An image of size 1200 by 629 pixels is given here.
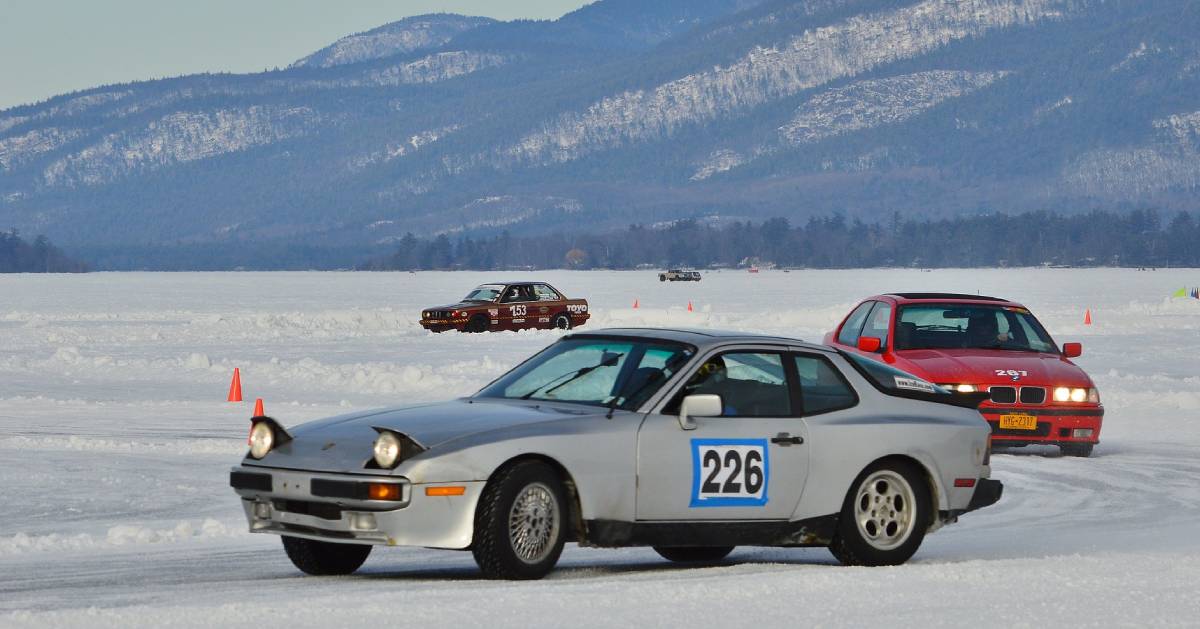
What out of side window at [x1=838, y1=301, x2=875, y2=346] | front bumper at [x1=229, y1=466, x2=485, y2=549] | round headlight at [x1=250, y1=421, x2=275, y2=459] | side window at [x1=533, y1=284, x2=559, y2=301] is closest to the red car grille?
side window at [x1=838, y1=301, x2=875, y2=346]

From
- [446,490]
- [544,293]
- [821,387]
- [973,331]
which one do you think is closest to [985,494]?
[821,387]

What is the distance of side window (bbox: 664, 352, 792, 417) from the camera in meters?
9.88

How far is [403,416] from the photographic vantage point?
9.38 meters

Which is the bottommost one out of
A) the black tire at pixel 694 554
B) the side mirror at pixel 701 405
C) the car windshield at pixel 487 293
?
the black tire at pixel 694 554

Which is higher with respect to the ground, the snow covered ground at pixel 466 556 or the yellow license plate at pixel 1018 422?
the yellow license plate at pixel 1018 422

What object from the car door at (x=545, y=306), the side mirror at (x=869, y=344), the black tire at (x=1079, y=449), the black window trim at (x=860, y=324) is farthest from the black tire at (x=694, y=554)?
the car door at (x=545, y=306)

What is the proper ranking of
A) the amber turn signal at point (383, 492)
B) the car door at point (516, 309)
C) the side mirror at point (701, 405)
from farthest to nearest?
the car door at point (516, 309) < the side mirror at point (701, 405) < the amber turn signal at point (383, 492)

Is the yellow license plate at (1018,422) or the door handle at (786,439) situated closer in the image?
the door handle at (786,439)

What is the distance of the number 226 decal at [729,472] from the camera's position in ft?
31.5

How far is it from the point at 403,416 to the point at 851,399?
2735 mm

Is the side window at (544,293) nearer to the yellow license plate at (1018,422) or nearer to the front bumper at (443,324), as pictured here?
the front bumper at (443,324)

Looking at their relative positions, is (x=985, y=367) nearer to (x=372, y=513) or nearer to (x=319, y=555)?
(x=319, y=555)

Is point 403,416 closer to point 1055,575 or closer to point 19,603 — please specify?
point 19,603

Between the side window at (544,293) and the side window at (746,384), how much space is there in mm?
38160
